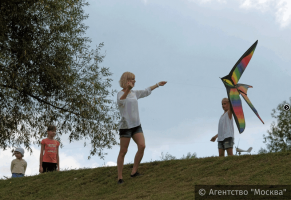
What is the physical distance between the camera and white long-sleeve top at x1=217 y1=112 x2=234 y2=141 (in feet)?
31.1

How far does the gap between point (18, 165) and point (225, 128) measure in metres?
6.44

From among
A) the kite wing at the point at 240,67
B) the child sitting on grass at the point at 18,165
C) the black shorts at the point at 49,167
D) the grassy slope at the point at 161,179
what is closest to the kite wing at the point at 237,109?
the kite wing at the point at 240,67

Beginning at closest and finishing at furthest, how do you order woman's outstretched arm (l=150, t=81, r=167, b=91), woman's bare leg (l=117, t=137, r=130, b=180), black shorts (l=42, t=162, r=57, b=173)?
1. woman's bare leg (l=117, t=137, r=130, b=180)
2. woman's outstretched arm (l=150, t=81, r=167, b=91)
3. black shorts (l=42, t=162, r=57, b=173)

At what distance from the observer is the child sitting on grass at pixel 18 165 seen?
11.9m

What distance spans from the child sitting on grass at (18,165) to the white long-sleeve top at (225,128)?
6024 mm

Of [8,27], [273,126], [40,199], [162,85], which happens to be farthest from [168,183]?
[273,126]

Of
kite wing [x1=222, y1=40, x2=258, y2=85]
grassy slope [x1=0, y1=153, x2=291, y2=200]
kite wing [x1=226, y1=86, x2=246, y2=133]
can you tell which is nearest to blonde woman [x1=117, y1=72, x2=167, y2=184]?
grassy slope [x1=0, y1=153, x2=291, y2=200]

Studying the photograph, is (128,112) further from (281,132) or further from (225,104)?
(281,132)

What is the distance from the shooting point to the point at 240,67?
1071 cm

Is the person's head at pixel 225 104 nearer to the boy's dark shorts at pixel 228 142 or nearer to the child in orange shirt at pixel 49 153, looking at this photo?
the boy's dark shorts at pixel 228 142

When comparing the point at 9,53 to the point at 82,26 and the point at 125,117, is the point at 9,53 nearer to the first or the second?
the point at 82,26

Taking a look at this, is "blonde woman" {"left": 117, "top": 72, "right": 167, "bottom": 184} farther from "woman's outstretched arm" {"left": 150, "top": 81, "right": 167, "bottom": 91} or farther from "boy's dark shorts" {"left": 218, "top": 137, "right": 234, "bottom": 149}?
"boy's dark shorts" {"left": 218, "top": 137, "right": 234, "bottom": 149}

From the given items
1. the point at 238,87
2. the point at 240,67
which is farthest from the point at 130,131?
the point at 240,67

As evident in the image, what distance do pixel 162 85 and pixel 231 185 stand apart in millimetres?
2570
